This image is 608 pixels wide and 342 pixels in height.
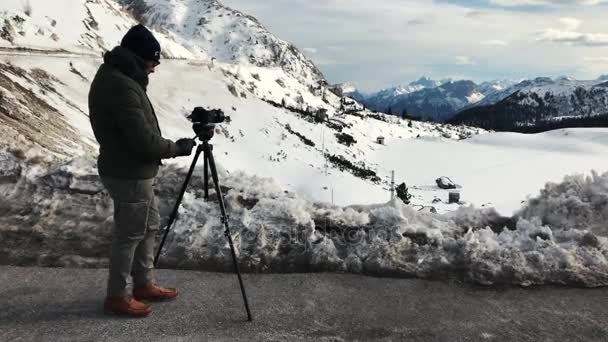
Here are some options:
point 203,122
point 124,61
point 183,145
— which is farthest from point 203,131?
point 124,61

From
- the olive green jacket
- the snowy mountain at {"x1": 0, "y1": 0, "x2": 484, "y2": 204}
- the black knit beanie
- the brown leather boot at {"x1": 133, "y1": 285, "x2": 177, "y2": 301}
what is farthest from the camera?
the snowy mountain at {"x1": 0, "y1": 0, "x2": 484, "y2": 204}

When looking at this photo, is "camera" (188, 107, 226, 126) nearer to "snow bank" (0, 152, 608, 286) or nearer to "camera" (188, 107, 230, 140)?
"camera" (188, 107, 230, 140)

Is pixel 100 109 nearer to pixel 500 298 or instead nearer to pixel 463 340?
pixel 463 340

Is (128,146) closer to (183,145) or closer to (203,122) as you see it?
(183,145)

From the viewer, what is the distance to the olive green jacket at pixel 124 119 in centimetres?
470

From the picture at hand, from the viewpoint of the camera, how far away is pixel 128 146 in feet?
15.9

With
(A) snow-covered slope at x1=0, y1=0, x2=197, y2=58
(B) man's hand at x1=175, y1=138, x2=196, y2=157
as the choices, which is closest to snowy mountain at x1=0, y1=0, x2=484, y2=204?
(A) snow-covered slope at x1=0, y1=0, x2=197, y2=58

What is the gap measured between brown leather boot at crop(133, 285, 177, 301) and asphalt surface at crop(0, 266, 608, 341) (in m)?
0.11

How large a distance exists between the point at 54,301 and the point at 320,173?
1343 inches

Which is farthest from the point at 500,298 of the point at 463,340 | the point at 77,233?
the point at 77,233

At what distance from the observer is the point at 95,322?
203 inches

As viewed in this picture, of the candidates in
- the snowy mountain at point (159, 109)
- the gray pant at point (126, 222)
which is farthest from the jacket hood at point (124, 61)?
the snowy mountain at point (159, 109)

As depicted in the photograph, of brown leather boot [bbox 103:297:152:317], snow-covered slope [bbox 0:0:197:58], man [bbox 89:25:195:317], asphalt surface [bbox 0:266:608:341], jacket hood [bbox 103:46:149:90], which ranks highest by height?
snow-covered slope [bbox 0:0:197:58]

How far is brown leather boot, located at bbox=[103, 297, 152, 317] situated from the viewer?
5207 mm
